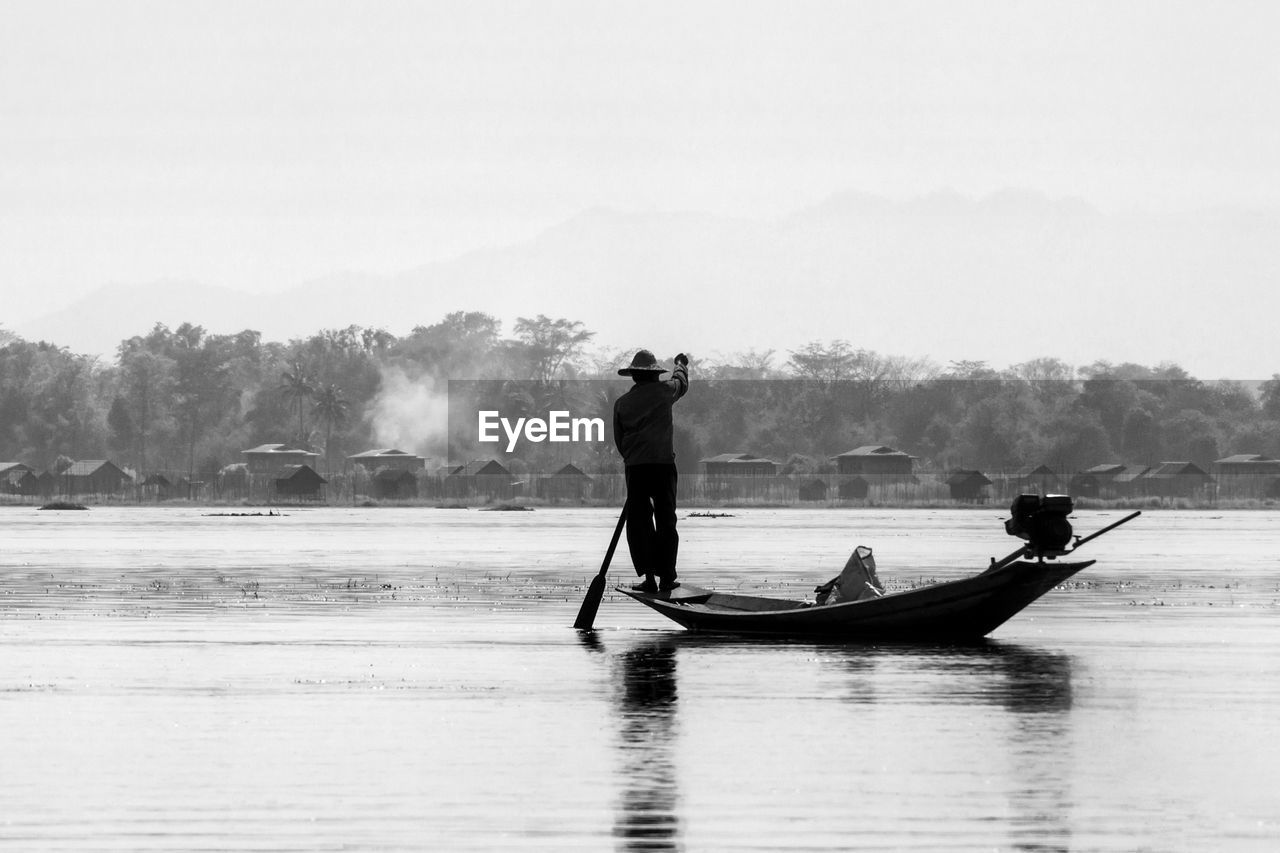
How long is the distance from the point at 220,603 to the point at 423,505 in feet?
479

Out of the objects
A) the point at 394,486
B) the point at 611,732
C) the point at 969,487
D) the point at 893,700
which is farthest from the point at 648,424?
the point at 394,486

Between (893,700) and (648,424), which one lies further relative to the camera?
(648,424)

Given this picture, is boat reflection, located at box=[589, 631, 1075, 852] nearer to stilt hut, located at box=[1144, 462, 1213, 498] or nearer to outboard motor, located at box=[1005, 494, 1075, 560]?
outboard motor, located at box=[1005, 494, 1075, 560]

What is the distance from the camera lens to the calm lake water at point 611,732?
973 centimetres

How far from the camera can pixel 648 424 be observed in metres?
21.7

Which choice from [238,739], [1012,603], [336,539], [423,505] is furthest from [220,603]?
[423,505]

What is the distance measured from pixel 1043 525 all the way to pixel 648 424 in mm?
4750

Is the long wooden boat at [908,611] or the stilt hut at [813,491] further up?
the stilt hut at [813,491]

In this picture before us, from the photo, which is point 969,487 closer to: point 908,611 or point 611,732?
point 908,611

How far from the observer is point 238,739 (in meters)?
12.9

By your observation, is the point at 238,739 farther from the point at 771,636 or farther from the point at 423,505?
the point at 423,505

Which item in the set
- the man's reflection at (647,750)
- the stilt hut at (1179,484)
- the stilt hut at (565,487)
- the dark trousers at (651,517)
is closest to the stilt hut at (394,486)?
the stilt hut at (565,487)

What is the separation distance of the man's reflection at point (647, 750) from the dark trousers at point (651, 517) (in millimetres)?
2499

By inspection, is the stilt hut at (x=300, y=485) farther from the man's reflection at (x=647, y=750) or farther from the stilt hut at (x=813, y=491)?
the man's reflection at (x=647, y=750)
